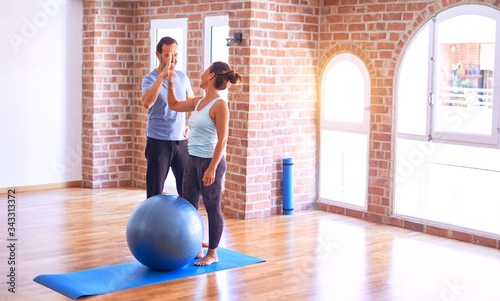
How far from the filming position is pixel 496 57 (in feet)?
20.2

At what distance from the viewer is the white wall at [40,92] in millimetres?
8336

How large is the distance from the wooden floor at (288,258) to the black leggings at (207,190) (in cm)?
35

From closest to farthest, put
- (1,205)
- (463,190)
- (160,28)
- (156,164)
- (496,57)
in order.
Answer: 1. (156,164)
2. (496,57)
3. (463,190)
4. (1,205)
5. (160,28)

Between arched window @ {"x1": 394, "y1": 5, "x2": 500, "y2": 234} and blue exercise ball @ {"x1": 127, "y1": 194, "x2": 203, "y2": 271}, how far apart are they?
8.28 ft

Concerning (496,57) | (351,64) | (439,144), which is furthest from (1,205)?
(496,57)

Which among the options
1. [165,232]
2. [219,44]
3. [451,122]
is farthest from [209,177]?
[219,44]

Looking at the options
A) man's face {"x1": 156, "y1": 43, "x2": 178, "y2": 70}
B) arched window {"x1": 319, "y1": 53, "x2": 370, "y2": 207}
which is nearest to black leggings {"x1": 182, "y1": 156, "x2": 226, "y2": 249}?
man's face {"x1": 156, "y1": 43, "x2": 178, "y2": 70}

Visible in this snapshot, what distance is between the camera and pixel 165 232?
502 centimetres

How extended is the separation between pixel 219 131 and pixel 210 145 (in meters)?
0.15

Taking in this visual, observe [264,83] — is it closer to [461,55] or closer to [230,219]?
[230,219]

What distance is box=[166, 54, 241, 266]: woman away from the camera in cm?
525

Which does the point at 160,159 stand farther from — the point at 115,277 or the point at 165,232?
the point at 115,277

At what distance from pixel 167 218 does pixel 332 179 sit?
3.09 m

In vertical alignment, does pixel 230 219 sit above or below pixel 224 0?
below
